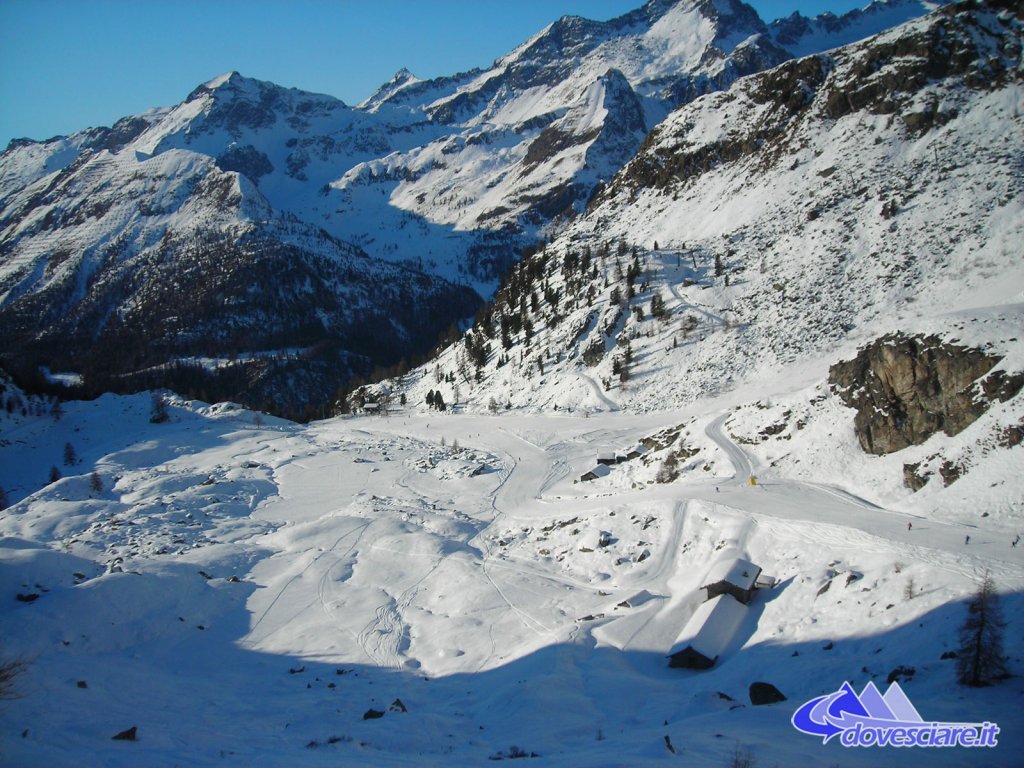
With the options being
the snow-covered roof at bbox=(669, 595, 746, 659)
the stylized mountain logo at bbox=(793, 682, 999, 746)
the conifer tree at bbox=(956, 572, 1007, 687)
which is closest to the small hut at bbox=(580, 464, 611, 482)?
the snow-covered roof at bbox=(669, 595, 746, 659)

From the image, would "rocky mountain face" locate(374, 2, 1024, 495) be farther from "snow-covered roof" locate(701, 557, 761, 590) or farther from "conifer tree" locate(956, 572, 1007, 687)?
"conifer tree" locate(956, 572, 1007, 687)

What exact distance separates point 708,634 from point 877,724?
9.36 meters

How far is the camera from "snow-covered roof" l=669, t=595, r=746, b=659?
83.0ft

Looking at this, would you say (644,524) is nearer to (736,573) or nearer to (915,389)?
(736,573)

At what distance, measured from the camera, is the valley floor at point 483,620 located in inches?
699

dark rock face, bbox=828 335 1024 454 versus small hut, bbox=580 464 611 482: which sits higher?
dark rock face, bbox=828 335 1024 454

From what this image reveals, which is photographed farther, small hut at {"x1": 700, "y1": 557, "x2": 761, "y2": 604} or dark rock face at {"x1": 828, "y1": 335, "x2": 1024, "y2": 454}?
dark rock face at {"x1": 828, "y1": 335, "x2": 1024, "y2": 454}

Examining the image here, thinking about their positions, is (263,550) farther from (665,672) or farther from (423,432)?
(423,432)

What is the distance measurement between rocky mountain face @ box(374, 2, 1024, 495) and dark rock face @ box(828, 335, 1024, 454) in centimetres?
21

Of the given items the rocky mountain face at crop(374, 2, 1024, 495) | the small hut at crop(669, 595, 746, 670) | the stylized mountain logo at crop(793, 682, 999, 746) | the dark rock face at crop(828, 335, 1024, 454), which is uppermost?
the rocky mountain face at crop(374, 2, 1024, 495)

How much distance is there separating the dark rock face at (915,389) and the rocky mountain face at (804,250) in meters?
0.21

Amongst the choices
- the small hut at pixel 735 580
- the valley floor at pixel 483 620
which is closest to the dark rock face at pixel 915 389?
the valley floor at pixel 483 620

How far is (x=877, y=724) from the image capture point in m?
16.6

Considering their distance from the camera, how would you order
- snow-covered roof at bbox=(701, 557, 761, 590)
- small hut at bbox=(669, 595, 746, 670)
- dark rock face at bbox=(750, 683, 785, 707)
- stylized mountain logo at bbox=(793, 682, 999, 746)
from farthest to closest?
snow-covered roof at bbox=(701, 557, 761, 590), small hut at bbox=(669, 595, 746, 670), dark rock face at bbox=(750, 683, 785, 707), stylized mountain logo at bbox=(793, 682, 999, 746)
